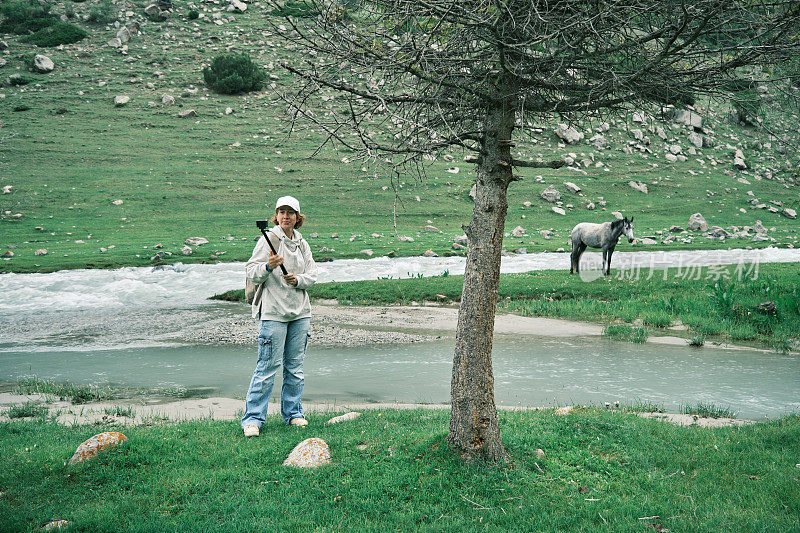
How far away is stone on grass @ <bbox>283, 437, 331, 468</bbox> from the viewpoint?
714 centimetres

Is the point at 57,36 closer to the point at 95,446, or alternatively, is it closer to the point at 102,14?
the point at 102,14

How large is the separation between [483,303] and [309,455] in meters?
2.91

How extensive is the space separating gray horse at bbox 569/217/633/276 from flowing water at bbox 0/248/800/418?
9.54 m

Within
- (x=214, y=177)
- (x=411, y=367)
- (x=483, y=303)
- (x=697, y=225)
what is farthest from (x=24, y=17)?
(x=483, y=303)

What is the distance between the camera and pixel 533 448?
7625mm

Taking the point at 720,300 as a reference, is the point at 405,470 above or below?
below

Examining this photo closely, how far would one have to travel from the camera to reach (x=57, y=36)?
73250 mm

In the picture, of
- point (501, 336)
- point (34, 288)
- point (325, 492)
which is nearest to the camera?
point (325, 492)

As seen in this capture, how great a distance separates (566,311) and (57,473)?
693 inches

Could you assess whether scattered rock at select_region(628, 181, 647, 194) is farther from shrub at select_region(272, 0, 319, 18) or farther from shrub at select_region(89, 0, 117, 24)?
shrub at select_region(89, 0, 117, 24)

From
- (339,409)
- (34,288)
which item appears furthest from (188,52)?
(339,409)

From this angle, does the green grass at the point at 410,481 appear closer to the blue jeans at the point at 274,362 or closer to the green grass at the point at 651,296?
the blue jeans at the point at 274,362

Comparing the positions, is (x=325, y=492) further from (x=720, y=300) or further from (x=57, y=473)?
(x=720, y=300)

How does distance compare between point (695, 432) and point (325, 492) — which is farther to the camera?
point (695, 432)
